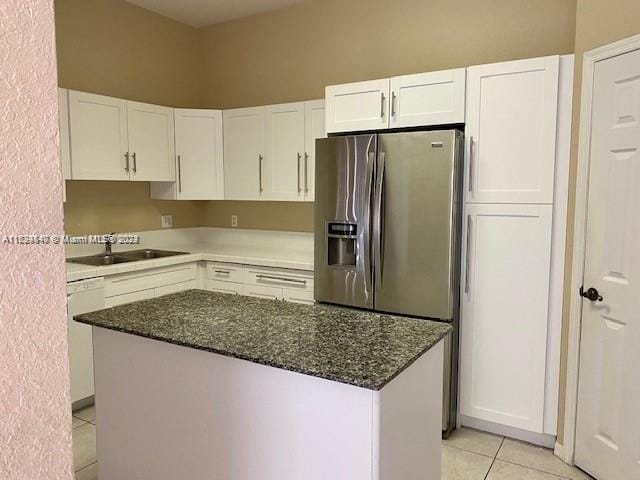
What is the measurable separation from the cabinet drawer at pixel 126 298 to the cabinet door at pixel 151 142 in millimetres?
894

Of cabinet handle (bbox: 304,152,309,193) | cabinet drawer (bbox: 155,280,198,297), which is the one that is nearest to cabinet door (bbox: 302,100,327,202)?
cabinet handle (bbox: 304,152,309,193)

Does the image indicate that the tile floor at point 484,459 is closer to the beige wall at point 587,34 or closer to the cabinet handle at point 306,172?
the beige wall at point 587,34

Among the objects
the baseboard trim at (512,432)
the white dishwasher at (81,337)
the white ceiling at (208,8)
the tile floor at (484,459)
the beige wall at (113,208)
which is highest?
the white ceiling at (208,8)

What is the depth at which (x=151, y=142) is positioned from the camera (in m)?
3.83

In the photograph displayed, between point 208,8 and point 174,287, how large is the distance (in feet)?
8.00

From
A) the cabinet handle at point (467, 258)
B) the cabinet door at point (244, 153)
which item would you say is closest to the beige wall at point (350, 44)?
the cabinet door at point (244, 153)

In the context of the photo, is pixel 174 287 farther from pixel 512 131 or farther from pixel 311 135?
pixel 512 131

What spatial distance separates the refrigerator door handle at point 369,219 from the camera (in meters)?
2.88

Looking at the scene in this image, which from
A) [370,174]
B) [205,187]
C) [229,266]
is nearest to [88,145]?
[205,187]

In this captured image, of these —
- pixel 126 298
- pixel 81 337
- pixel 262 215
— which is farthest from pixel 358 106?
pixel 81 337

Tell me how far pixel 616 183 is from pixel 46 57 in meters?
2.40

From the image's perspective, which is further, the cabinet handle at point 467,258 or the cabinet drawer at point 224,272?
the cabinet drawer at point 224,272

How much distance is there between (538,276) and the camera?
105 inches

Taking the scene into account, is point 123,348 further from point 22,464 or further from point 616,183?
point 616,183
